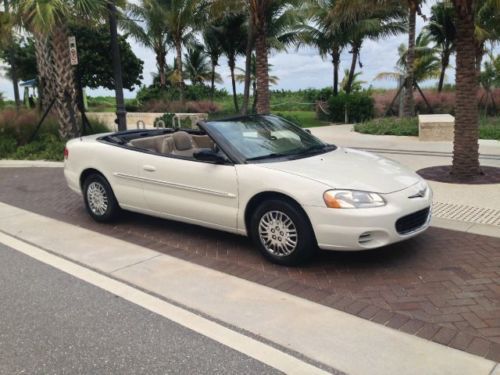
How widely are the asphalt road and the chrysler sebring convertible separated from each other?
1.50 meters

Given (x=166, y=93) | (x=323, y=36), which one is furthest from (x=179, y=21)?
(x=323, y=36)

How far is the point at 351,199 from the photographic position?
477cm

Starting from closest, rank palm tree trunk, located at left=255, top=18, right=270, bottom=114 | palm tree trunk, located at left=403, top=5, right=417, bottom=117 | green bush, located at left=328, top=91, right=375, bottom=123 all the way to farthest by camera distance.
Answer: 1. palm tree trunk, located at left=255, top=18, right=270, bottom=114
2. palm tree trunk, located at left=403, top=5, right=417, bottom=117
3. green bush, located at left=328, top=91, right=375, bottom=123

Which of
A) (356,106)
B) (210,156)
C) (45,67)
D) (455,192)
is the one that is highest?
(45,67)

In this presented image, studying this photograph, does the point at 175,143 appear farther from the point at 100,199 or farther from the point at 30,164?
the point at 30,164

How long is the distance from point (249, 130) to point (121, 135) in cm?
211

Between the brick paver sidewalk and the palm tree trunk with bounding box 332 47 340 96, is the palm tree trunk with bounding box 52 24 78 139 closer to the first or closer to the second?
the brick paver sidewalk

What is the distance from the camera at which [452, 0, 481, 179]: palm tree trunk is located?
8.29 meters

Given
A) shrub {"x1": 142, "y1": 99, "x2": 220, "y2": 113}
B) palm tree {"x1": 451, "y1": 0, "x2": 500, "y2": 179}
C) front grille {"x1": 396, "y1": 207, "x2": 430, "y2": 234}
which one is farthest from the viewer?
shrub {"x1": 142, "y1": 99, "x2": 220, "y2": 113}

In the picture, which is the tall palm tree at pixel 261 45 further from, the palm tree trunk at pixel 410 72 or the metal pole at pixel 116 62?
the palm tree trunk at pixel 410 72

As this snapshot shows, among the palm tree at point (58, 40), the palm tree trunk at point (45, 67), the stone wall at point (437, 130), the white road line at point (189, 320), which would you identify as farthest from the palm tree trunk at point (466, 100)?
the palm tree trunk at point (45, 67)

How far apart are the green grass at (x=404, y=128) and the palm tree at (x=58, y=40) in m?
9.30

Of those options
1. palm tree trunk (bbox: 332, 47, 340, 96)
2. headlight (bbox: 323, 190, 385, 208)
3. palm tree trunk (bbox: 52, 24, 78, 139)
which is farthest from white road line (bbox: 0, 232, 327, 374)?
palm tree trunk (bbox: 332, 47, 340, 96)

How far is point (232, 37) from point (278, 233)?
27258 millimetres
